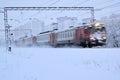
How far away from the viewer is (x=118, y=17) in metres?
64.2

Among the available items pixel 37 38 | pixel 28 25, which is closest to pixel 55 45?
pixel 37 38

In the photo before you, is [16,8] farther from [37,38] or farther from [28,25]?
[28,25]

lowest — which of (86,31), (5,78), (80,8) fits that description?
(5,78)

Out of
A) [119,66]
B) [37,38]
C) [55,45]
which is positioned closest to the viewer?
[119,66]

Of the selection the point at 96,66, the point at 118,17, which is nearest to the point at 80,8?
the point at 96,66

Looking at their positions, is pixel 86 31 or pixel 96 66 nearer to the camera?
pixel 96 66

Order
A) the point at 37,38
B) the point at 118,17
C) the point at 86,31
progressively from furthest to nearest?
the point at 118,17, the point at 37,38, the point at 86,31

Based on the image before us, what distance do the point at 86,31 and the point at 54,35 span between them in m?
10.9

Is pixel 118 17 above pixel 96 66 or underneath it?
above

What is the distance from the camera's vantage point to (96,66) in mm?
9797

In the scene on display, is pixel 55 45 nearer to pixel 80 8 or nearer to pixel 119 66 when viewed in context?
pixel 80 8

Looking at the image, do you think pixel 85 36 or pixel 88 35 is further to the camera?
pixel 85 36

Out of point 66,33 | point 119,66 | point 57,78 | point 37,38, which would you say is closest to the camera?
point 57,78

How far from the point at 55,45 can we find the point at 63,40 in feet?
14.6
